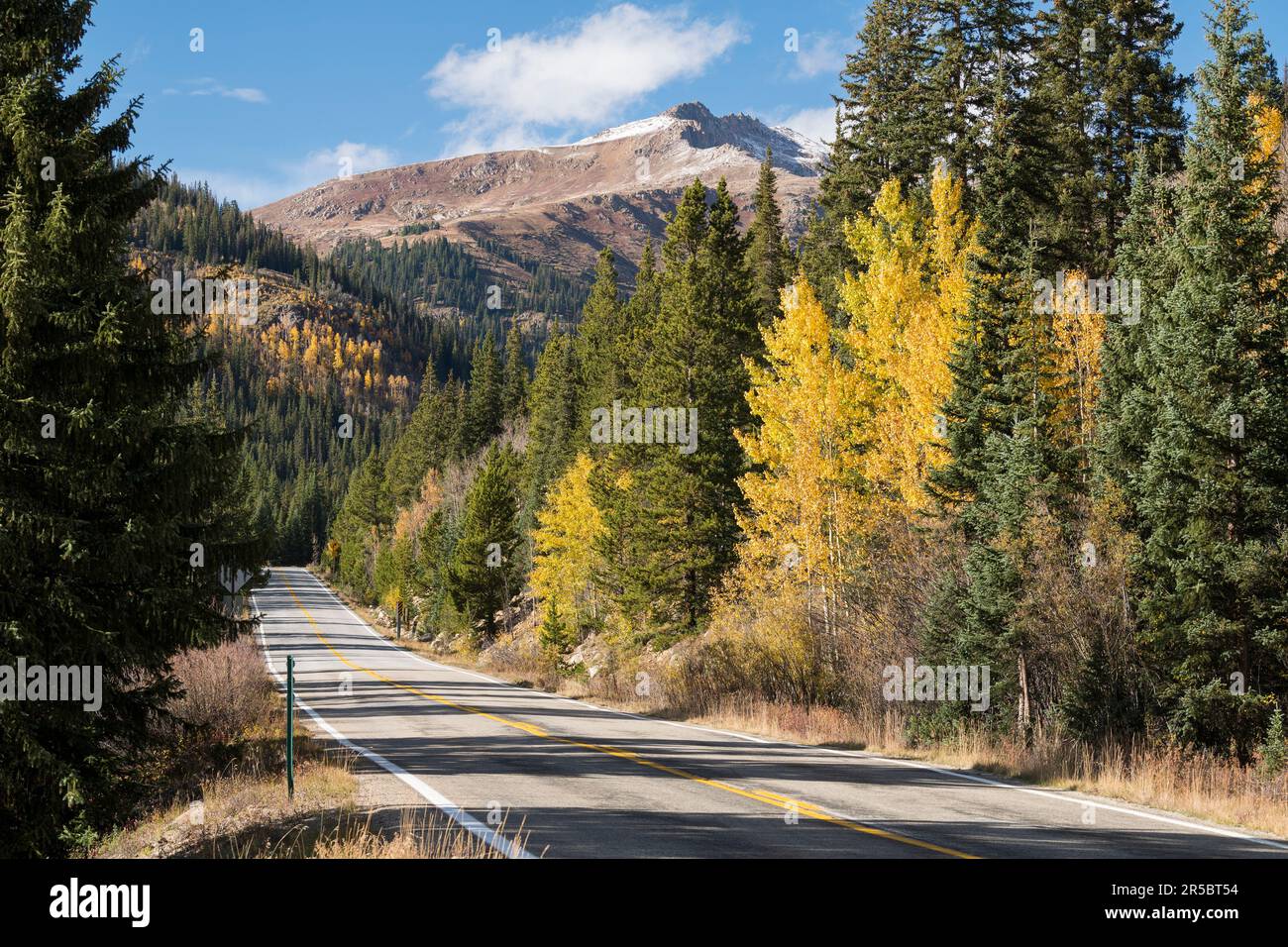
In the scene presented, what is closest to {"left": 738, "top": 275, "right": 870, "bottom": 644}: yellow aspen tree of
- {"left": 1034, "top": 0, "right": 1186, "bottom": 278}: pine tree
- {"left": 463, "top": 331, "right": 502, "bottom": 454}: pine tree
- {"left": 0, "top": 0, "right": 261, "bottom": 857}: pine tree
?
{"left": 1034, "top": 0, "right": 1186, "bottom": 278}: pine tree

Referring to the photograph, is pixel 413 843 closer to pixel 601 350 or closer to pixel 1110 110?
pixel 1110 110

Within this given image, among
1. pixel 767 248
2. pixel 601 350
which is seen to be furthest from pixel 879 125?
pixel 601 350

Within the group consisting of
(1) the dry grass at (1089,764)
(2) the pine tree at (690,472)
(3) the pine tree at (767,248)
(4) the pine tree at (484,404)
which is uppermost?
(3) the pine tree at (767,248)

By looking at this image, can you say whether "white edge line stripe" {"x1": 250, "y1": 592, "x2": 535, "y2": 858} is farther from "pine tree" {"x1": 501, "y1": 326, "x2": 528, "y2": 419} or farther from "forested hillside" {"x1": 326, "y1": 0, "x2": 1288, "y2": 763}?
"pine tree" {"x1": 501, "y1": 326, "x2": 528, "y2": 419}

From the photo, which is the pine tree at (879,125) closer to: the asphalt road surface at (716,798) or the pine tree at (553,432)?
the pine tree at (553,432)

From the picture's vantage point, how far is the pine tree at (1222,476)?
57.2ft

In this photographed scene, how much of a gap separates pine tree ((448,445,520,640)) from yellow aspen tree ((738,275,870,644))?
80.8ft

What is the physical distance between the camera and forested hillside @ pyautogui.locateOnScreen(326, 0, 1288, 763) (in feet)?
59.4

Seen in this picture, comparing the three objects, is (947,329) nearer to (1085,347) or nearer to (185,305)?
(1085,347)

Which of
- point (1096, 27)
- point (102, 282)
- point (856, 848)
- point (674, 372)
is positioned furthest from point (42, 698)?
point (1096, 27)

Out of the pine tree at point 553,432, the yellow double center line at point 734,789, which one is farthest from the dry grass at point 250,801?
the pine tree at point 553,432

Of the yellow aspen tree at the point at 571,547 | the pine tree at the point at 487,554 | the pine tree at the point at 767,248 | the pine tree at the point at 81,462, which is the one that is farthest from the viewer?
the pine tree at the point at 767,248

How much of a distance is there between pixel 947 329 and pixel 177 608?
63.7ft

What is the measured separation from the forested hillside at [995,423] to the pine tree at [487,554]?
4.88 metres
